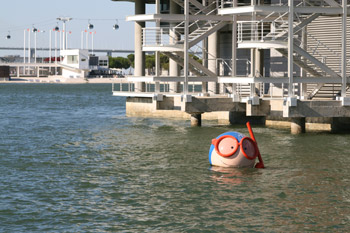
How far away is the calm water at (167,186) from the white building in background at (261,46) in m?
3.91

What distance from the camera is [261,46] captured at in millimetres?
41094

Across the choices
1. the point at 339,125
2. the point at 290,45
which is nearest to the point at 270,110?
the point at 290,45

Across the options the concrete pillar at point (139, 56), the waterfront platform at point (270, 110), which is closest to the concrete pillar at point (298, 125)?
the waterfront platform at point (270, 110)

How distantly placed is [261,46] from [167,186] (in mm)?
16885

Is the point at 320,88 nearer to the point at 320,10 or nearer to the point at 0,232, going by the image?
the point at 320,10

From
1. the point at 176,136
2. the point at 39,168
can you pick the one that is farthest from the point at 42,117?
the point at 39,168

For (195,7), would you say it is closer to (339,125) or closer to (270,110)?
(270,110)

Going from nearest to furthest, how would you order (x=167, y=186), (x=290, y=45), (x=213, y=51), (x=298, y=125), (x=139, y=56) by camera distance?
(x=167, y=186), (x=290, y=45), (x=298, y=125), (x=213, y=51), (x=139, y=56)

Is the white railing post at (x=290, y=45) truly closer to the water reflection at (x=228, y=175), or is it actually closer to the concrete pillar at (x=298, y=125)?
the concrete pillar at (x=298, y=125)

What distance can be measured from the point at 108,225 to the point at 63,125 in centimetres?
3514

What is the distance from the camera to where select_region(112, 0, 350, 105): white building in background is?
135 feet

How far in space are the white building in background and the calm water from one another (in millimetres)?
3914

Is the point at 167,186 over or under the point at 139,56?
under

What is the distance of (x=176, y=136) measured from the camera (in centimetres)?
4325
